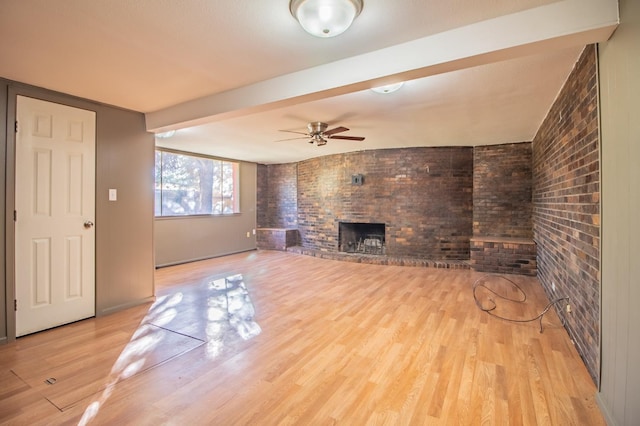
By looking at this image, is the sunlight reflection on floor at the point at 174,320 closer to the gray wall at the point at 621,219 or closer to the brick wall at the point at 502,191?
the gray wall at the point at 621,219

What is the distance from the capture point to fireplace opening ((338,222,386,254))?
6.22 metres

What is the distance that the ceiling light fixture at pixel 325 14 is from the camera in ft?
4.88

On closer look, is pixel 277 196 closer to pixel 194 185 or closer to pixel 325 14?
pixel 194 185

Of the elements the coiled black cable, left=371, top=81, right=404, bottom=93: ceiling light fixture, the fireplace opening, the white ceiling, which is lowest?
the coiled black cable

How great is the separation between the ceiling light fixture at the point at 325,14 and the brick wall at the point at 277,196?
18.5 ft

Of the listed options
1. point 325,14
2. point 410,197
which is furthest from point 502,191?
point 325,14

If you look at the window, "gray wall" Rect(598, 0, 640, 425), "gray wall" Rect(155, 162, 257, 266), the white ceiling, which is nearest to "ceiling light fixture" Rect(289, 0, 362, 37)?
the white ceiling

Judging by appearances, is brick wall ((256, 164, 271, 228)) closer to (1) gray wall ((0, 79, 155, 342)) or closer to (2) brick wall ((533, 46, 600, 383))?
(1) gray wall ((0, 79, 155, 342))

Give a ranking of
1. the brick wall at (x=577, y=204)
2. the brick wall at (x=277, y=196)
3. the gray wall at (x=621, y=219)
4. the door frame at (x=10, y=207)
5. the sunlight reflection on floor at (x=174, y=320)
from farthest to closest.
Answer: the brick wall at (x=277, y=196) < the door frame at (x=10, y=207) < the sunlight reflection on floor at (x=174, y=320) < the brick wall at (x=577, y=204) < the gray wall at (x=621, y=219)

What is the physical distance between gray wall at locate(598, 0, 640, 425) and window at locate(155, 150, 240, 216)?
18.8 ft

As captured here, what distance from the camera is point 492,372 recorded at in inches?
77.6

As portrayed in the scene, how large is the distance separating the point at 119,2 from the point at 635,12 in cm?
236

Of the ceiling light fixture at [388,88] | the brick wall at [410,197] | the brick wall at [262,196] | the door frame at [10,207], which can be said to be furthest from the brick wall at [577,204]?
the brick wall at [262,196]

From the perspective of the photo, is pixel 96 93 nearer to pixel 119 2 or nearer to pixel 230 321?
pixel 119 2
